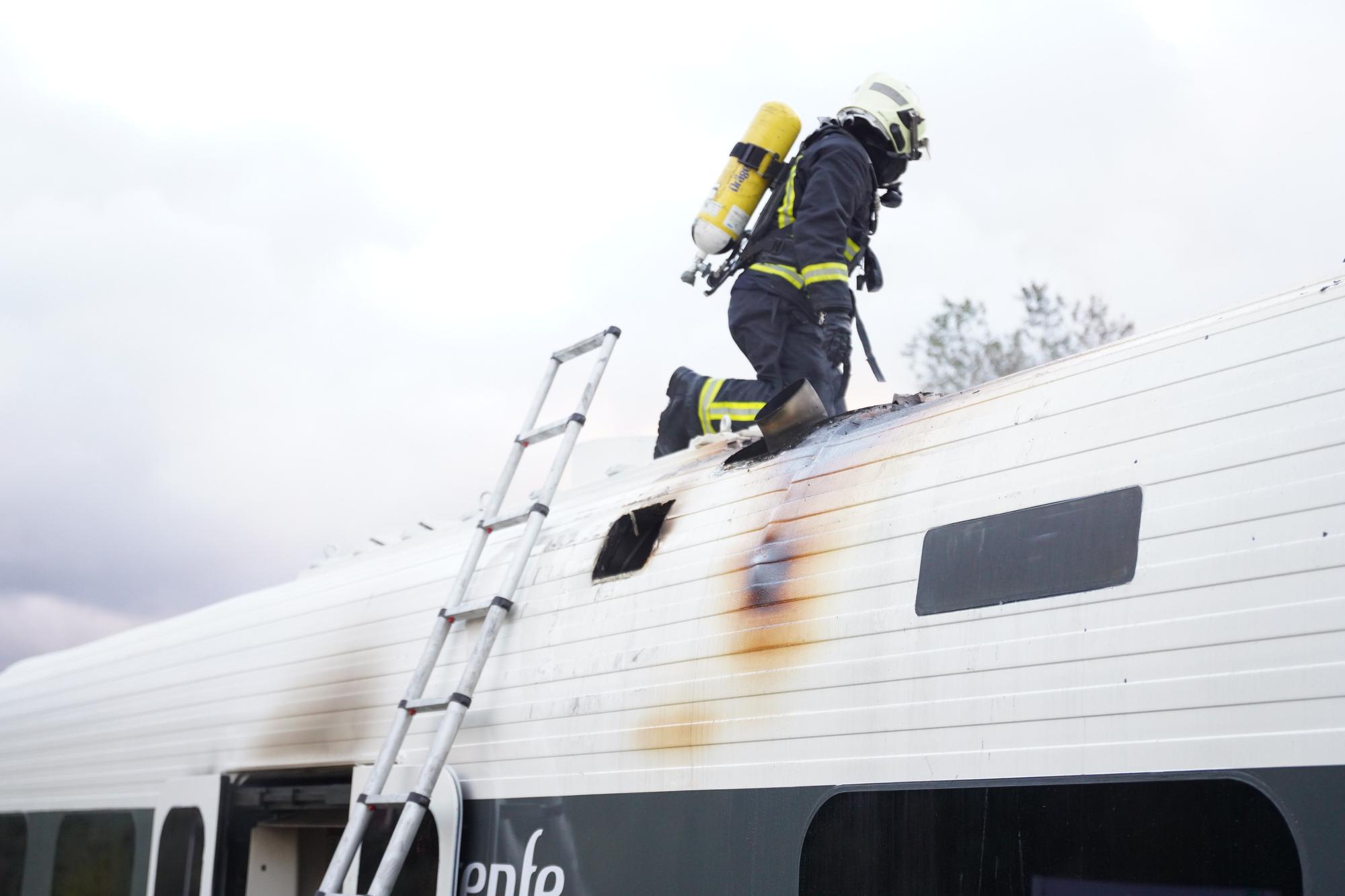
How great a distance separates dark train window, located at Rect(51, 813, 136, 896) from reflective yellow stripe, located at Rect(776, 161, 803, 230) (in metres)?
3.43

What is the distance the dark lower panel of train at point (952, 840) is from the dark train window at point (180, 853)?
170cm

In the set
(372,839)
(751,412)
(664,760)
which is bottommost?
(372,839)

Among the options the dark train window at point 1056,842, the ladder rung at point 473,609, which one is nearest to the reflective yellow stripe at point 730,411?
the ladder rung at point 473,609

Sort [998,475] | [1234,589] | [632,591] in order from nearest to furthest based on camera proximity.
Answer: [1234,589]
[998,475]
[632,591]

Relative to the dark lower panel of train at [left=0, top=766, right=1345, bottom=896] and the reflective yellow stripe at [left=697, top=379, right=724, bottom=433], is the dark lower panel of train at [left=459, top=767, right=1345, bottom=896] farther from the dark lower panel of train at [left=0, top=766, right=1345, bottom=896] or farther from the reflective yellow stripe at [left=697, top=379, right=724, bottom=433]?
the reflective yellow stripe at [left=697, top=379, right=724, bottom=433]

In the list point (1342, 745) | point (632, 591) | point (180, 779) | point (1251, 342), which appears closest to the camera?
point (1342, 745)

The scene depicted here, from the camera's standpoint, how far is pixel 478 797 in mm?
3438

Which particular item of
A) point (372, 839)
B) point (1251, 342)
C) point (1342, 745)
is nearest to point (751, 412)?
point (372, 839)

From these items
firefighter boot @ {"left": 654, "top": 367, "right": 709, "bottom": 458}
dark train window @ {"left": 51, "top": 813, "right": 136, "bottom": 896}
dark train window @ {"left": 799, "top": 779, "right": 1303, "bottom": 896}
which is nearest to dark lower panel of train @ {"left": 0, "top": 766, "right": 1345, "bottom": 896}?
dark train window @ {"left": 799, "top": 779, "right": 1303, "bottom": 896}

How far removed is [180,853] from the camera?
4617mm

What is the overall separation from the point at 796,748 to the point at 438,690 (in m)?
1.46

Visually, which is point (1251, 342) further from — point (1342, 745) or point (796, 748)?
point (796, 748)

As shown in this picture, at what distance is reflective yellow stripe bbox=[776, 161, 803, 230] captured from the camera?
5332mm

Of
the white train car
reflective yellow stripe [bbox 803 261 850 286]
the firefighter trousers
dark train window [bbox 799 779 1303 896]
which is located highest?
reflective yellow stripe [bbox 803 261 850 286]
